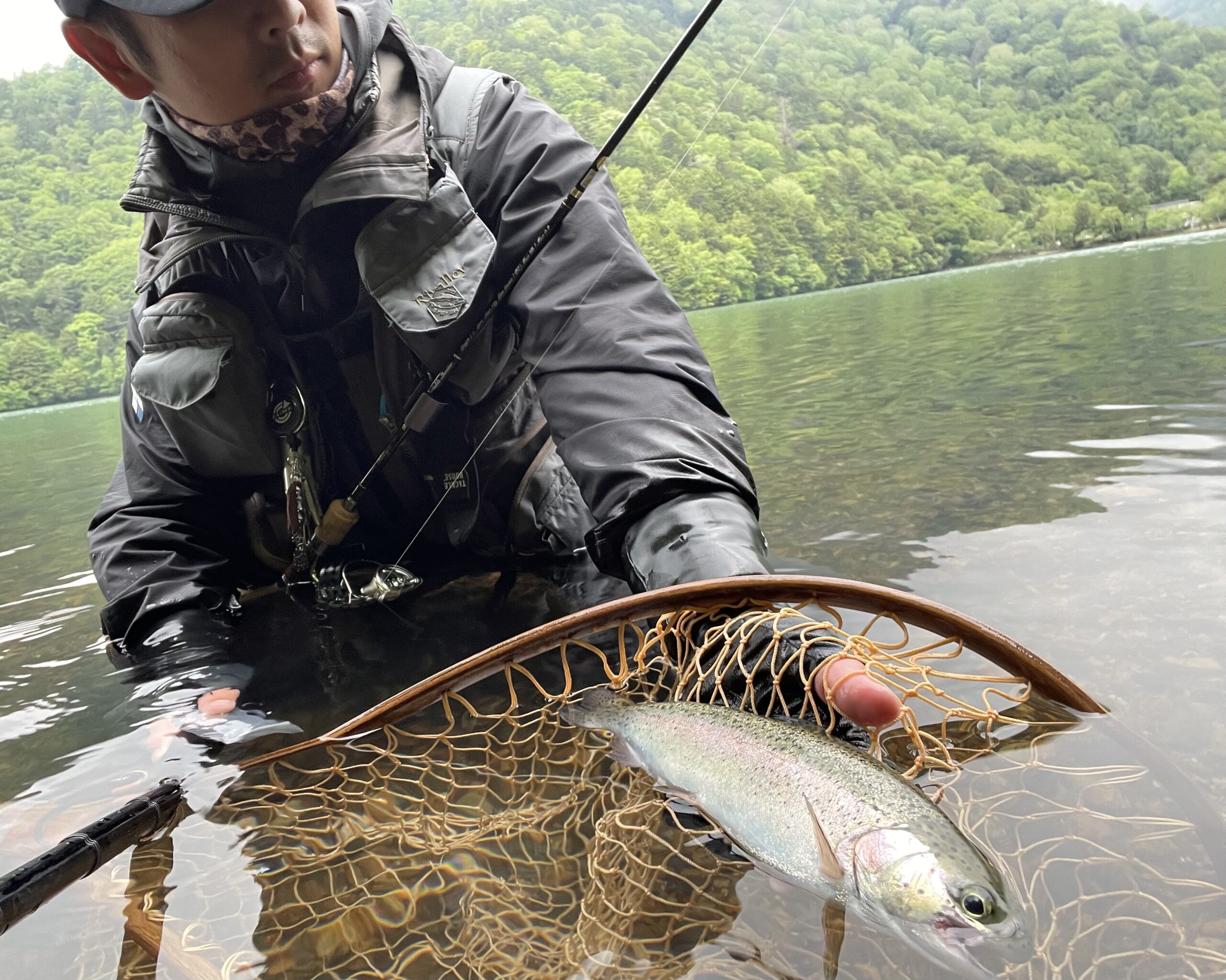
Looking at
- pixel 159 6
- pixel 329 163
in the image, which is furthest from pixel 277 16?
pixel 329 163

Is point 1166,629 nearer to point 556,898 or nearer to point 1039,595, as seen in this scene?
point 1039,595

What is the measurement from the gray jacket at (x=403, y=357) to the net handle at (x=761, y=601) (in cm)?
26

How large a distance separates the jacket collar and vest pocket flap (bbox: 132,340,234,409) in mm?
455

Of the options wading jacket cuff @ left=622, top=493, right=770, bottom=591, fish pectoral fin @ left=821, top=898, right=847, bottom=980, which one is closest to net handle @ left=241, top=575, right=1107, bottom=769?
wading jacket cuff @ left=622, top=493, right=770, bottom=591

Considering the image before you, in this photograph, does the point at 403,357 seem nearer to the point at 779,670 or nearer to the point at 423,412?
the point at 423,412

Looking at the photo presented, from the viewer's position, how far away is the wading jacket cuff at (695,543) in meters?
2.04

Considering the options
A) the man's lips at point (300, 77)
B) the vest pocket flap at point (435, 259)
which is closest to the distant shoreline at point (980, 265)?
the vest pocket flap at point (435, 259)

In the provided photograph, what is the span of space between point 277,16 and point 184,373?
1.26m

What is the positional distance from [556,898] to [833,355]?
12365 millimetres

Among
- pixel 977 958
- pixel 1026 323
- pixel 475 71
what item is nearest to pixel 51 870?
pixel 977 958

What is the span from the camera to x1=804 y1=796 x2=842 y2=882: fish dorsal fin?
4.37 ft

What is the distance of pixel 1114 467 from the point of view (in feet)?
14.9

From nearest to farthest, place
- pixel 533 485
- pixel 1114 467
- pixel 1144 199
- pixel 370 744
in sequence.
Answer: pixel 370 744, pixel 533 485, pixel 1114 467, pixel 1144 199

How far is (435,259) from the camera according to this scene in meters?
2.86
